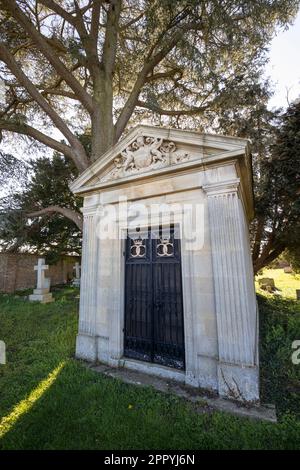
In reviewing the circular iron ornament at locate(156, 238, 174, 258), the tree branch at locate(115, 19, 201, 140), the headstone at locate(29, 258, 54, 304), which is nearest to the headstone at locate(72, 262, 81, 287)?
the headstone at locate(29, 258, 54, 304)

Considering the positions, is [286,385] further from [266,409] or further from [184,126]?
[184,126]

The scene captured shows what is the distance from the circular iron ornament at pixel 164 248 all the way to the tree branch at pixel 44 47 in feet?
19.1

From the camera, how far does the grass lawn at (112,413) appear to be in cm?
274

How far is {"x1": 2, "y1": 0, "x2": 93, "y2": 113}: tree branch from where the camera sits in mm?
6738

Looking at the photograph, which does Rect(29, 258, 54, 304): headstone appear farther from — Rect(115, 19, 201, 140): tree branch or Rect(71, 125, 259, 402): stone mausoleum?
Rect(115, 19, 201, 140): tree branch

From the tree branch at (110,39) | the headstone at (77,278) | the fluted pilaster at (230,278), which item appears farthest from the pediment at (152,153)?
the headstone at (77,278)

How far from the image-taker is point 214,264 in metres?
3.94

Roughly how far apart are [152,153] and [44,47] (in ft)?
18.2

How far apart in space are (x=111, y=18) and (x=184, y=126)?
437 centimetres

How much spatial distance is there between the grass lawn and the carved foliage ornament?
390 centimetres

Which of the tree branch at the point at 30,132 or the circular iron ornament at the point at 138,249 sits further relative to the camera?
the tree branch at the point at 30,132

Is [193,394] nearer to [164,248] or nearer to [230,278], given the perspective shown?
[230,278]

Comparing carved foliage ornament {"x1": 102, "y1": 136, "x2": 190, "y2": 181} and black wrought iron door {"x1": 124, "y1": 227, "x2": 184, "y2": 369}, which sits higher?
carved foliage ornament {"x1": 102, "y1": 136, "x2": 190, "y2": 181}

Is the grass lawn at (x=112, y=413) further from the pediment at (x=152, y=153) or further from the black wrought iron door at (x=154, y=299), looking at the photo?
the pediment at (x=152, y=153)
